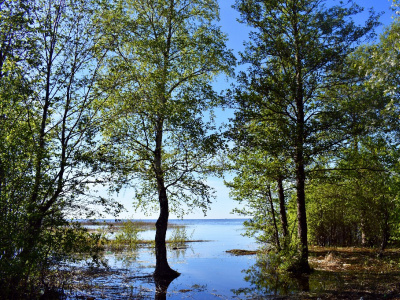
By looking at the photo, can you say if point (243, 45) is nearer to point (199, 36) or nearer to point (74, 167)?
point (199, 36)

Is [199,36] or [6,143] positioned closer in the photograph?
[6,143]

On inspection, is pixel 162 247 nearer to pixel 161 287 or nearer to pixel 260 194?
pixel 161 287

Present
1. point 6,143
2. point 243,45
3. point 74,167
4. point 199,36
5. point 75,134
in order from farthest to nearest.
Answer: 1. point 199,36
2. point 243,45
3. point 75,134
4. point 74,167
5. point 6,143

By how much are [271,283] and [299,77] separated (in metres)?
9.09

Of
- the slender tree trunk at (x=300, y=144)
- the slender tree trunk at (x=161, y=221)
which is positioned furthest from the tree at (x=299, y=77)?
the slender tree trunk at (x=161, y=221)

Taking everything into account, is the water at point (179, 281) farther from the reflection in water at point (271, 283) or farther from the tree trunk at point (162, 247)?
the tree trunk at point (162, 247)

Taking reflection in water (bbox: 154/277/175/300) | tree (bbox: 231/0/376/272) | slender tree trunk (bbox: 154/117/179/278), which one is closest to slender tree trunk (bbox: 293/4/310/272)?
tree (bbox: 231/0/376/272)

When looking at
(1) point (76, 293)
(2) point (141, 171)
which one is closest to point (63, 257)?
(1) point (76, 293)

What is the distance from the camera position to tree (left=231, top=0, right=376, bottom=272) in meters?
14.5

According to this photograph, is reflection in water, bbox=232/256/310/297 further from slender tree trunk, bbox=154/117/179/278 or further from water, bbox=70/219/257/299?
slender tree trunk, bbox=154/117/179/278

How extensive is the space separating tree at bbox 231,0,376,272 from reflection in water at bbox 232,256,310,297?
116 centimetres

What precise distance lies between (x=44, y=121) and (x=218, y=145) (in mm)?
7476

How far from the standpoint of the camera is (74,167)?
34.9 ft

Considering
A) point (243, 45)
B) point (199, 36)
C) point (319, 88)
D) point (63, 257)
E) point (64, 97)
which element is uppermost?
point (199, 36)
